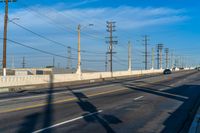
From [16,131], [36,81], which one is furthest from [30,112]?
[36,81]

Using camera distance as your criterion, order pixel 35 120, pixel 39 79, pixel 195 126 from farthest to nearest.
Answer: pixel 39 79 → pixel 35 120 → pixel 195 126

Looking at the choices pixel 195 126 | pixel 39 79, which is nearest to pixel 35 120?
pixel 195 126

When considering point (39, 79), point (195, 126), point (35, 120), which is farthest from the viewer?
point (39, 79)

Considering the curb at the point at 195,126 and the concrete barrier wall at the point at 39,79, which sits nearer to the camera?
the curb at the point at 195,126

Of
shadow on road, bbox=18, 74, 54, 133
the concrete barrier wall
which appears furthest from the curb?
the concrete barrier wall

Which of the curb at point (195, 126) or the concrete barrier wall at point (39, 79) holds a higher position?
the concrete barrier wall at point (39, 79)

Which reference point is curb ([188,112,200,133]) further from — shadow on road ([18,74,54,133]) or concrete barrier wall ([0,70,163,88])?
concrete barrier wall ([0,70,163,88])

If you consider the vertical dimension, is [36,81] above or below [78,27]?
below

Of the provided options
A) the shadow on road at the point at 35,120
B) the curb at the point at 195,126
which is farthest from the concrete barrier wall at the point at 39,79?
the curb at the point at 195,126

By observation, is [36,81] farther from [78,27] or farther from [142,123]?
[142,123]

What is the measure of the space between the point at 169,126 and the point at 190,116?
9.84 feet

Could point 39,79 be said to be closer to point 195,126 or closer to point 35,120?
point 35,120

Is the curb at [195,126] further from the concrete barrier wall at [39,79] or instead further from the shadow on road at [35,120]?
the concrete barrier wall at [39,79]

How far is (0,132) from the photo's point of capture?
10539 mm
